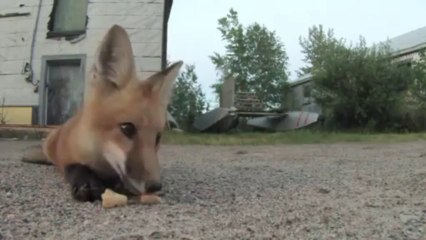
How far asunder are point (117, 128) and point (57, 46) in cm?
1096

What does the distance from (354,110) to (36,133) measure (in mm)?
12984

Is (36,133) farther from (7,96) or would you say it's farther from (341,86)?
(341,86)

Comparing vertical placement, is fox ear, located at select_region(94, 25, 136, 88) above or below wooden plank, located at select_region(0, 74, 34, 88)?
below

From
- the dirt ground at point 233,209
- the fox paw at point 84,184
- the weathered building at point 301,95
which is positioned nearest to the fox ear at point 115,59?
the fox paw at point 84,184

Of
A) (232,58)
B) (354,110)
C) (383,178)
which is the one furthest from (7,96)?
(232,58)

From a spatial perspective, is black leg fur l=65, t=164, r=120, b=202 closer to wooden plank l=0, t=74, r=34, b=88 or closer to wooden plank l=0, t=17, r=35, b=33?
wooden plank l=0, t=74, r=34, b=88

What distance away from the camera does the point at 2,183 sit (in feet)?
13.9

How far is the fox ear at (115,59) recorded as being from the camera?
3604mm

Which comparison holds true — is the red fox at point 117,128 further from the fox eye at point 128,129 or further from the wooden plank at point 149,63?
the wooden plank at point 149,63

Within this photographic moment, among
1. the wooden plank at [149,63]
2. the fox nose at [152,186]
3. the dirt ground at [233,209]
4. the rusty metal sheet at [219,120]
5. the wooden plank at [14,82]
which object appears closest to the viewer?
the dirt ground at [233,209]

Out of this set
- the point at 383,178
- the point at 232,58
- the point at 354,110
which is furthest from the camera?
the point at 232,58

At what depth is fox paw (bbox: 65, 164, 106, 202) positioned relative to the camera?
3.53m

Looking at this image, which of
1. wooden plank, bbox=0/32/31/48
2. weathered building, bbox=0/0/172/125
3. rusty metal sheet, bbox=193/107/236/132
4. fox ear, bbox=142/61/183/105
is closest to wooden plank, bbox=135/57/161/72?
weathered building, bbox=0/0/172/125

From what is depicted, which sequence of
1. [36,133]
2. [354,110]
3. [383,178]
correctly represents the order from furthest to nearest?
[354,110] → [36,133] → [383,178]
